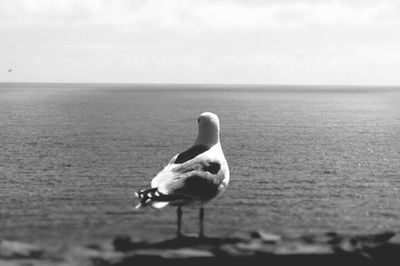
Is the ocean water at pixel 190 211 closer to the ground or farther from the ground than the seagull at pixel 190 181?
closer to the ground

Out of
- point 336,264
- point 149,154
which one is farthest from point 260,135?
point 336,264

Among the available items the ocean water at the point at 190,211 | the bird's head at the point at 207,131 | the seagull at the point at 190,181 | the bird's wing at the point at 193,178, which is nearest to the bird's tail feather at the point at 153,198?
the seagull at the point at 190,181

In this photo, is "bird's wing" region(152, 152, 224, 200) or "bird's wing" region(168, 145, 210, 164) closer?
"bird's wing" region(152, 152, 224, 200)

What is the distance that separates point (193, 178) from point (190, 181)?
169mm

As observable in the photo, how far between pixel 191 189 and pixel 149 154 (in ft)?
128

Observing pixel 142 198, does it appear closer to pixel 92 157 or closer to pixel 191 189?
pixel 191 189

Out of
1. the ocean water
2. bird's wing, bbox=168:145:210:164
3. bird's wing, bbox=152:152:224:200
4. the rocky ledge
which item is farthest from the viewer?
the ocean water

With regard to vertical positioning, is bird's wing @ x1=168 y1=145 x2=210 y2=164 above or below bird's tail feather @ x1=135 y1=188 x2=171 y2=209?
above

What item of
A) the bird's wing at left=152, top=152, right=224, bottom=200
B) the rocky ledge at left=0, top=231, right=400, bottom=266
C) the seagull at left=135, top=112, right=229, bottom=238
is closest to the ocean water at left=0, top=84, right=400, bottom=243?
the seagull at left=135, top=112, right=229, bottom=238

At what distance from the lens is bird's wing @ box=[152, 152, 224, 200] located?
1702cm

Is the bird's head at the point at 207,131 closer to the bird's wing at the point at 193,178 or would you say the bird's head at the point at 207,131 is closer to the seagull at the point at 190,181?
the seagull at the point at 190,181

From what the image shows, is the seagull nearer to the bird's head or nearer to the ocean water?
the bird's head

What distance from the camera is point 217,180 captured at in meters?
17.9

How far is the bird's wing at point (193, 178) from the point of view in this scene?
17.0 meters
